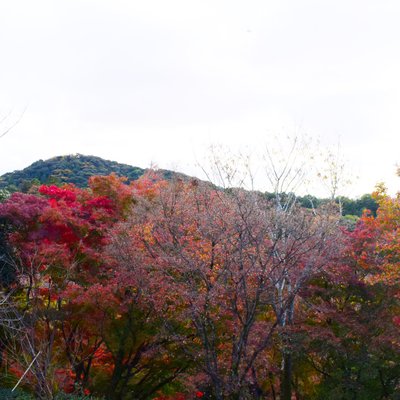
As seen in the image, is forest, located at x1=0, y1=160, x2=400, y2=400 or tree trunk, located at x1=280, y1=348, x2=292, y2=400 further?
tree trunk, located at x1=280, y1=348, x2=292, y2=400

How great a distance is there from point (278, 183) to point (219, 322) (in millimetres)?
4828

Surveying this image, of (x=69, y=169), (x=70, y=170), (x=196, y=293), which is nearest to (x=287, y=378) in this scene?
(x=196, y=293)

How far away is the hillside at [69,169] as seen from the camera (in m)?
57.1

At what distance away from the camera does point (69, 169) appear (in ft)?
195

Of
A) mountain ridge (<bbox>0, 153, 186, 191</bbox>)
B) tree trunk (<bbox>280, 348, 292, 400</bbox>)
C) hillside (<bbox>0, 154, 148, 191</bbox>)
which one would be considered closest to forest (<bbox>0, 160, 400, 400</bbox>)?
tree trunk (<bbox>280, 348, 292, 400</bbox>)

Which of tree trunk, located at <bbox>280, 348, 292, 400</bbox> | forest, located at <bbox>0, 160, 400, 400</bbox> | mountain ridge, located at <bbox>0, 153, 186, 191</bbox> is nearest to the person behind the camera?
forest, located at <bbox>0, 160, 400, 400</bbox>

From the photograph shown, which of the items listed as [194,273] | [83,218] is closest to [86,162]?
[83,218]

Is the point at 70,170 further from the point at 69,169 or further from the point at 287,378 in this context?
the point at 287,378

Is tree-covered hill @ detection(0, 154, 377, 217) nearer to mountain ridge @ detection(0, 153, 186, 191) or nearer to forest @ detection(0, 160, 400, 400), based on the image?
mountain ridge @ detection(0, 153, 186, 191)

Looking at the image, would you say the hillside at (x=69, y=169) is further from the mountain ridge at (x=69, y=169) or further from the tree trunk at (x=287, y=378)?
the tree trunk at (x=287, y=378)

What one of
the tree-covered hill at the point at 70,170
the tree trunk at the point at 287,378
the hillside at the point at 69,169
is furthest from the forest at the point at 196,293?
the hillside at the point at 69,169

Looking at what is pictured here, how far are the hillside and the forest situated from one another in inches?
1720

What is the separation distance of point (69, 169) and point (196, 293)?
2107 inches

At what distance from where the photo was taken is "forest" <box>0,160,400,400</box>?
9562 millimetres
